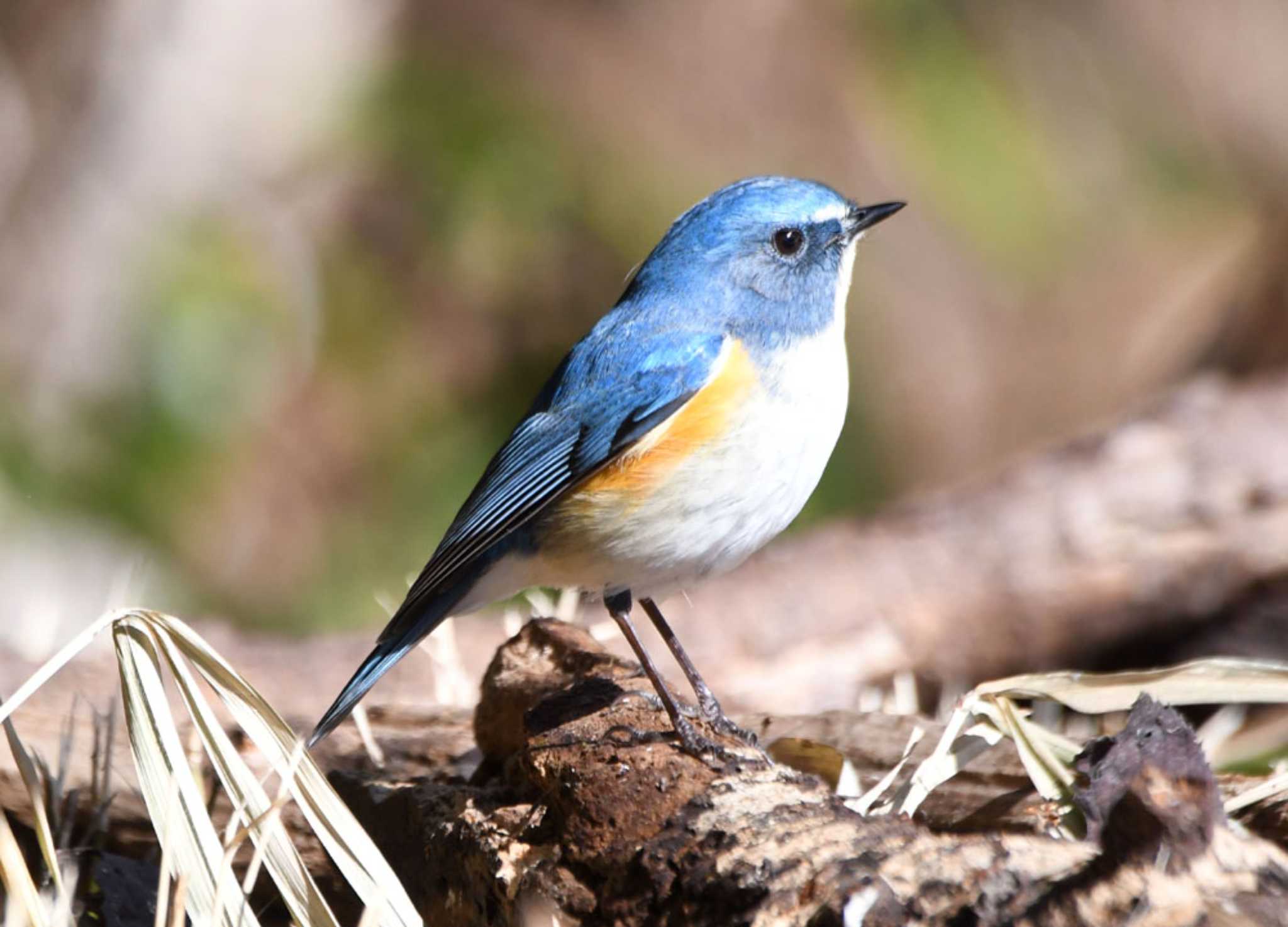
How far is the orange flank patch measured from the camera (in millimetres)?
3154

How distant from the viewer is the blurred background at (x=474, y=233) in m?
7.03

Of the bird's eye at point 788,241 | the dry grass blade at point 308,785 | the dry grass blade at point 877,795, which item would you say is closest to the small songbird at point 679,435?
the bird's eye at point 788,241

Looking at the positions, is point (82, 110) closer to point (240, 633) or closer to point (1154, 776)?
point (240, 633)

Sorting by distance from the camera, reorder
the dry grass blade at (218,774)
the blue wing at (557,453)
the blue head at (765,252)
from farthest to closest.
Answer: the blue head at (765,252) < the blue wing at (557,453) < the dry grass blade at (218,774)

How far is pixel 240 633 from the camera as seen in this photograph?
470 cm

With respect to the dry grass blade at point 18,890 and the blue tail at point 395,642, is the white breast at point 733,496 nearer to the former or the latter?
the blue tail at point 395,642

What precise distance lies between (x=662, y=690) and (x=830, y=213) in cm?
126

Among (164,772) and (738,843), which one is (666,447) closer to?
(738,843)

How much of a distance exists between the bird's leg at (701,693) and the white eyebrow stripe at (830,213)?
982 millimetres

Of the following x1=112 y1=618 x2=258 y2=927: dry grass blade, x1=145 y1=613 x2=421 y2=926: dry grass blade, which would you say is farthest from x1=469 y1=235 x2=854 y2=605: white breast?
x1=112 y1=618 x2=258 y2=927: dry grass blade

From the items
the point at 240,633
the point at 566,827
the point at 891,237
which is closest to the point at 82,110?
the point at 240,633

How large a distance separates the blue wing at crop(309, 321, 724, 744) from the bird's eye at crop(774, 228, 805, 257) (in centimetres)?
32

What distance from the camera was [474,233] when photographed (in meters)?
7.76

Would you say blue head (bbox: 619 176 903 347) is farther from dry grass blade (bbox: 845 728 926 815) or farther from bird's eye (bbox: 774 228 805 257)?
dry grass blade (bbox: 845 728 926 815)
